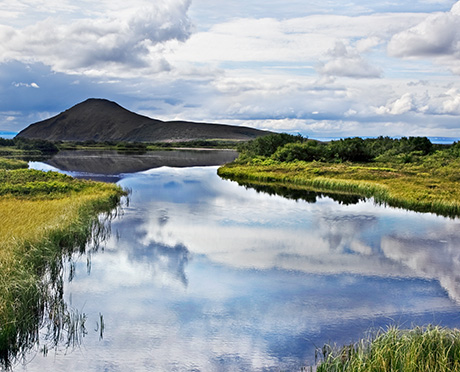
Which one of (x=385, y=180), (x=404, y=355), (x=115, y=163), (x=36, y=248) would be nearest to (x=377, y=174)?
(x=385, y=180)

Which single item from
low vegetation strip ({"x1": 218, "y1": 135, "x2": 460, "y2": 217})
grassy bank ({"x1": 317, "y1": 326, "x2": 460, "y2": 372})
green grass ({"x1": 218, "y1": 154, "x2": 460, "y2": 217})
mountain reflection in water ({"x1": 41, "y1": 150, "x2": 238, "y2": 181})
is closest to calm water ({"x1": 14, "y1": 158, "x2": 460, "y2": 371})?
grassy bank ({"x1": 317, "y1": 326, "x2": 460, "y2": 372})

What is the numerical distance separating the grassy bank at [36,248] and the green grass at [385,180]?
→ 22754 millimetres

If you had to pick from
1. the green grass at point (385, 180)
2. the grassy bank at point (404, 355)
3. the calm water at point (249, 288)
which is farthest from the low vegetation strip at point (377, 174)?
the grassy bank at point (404, 355)

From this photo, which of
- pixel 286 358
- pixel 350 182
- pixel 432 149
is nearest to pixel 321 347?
pixel 286 358

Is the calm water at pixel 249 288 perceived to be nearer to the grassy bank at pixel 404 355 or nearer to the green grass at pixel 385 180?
the grassy bank at pixel 404 355

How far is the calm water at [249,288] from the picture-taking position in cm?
1051

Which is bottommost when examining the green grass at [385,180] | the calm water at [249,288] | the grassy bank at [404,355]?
the calm water at [249,288]

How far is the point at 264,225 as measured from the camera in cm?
2705

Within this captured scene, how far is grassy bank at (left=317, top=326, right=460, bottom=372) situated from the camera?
8.32 m

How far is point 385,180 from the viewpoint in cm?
4484

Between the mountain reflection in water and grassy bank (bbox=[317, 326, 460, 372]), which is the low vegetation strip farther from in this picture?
grassy bank (bbox=[317, 326, 460, 372])

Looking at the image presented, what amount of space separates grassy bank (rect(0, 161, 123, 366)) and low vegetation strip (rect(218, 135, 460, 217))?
76.1ft

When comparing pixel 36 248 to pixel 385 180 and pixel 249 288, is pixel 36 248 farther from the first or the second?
pixel 385 180

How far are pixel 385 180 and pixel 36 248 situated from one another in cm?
3696
